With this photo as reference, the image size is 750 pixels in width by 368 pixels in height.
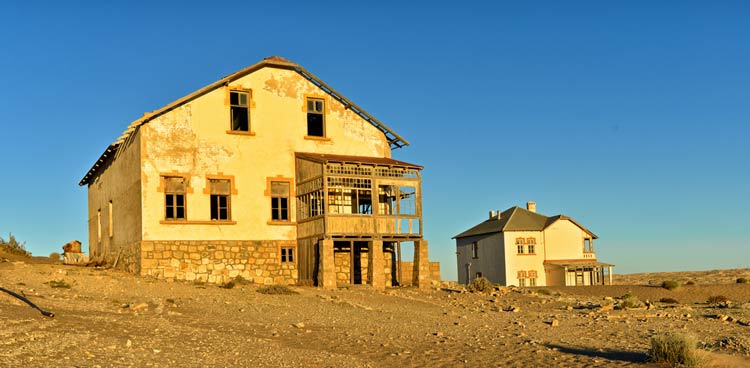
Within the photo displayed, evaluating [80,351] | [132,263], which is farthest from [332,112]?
[80,351]

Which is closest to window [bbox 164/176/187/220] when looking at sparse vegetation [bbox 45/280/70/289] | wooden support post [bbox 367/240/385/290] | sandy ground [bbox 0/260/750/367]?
sandy ground [bbox 0/260/750/367]

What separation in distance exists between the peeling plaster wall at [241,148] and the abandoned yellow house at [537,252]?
24.2 meters

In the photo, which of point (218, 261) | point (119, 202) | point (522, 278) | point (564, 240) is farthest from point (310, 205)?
point (564, 240)

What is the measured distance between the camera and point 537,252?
53250 millimetres

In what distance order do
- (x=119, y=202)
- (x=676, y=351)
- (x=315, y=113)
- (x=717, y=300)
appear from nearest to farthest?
(x=676, y=351), (x=717, y=300), (x=119, y=202), (x=315, y=113)

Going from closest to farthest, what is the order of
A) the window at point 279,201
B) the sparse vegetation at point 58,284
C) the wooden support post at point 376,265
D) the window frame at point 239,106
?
1. the sparse vegetation at point 58,284
2. the wooden support post at point 376,265
3. the window frame at point 239,106
4. the window at point 279,201

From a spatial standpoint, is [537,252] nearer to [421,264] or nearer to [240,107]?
[421,264]

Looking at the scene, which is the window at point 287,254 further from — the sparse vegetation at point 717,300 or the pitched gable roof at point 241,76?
the sparse vegetation at point 717,300

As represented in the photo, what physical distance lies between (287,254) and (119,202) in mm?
7491

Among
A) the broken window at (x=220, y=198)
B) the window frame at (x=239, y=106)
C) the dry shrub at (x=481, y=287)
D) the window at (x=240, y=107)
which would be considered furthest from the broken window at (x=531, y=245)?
Answer: the broken window at (x=220, y=198)

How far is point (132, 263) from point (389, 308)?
11.2 metres

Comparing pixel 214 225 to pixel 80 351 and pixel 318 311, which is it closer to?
pixel 318 311

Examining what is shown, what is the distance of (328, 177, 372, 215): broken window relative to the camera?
2867 centimetres

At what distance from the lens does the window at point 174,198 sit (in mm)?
27781
